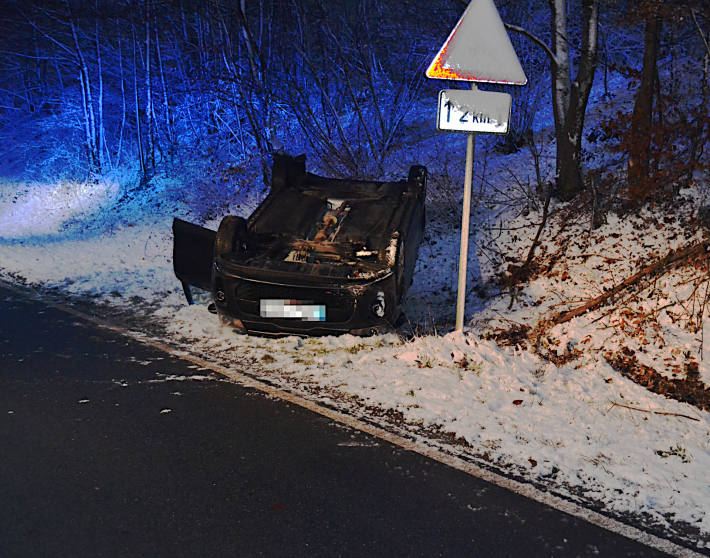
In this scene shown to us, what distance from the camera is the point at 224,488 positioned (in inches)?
131

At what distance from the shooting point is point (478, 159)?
41.4 ft

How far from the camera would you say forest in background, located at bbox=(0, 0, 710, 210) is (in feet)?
26.2

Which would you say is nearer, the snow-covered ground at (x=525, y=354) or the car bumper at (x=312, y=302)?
the snow-covered ground at (x=525, y=354)

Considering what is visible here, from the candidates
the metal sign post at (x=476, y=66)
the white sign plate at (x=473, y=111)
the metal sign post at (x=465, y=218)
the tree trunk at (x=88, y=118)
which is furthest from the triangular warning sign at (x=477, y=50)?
the tree trunk at (x=88, y=118)

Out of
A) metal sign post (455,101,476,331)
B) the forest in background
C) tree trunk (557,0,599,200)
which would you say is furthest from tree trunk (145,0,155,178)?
metal sign post (455,101,476,331)

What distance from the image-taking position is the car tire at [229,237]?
5.97 m

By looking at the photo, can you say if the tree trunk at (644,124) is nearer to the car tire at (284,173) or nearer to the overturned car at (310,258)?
the overturned car at (310,258)

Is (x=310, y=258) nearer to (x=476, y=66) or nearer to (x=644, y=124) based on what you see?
(x=476, y=66)

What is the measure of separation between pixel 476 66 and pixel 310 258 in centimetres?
253

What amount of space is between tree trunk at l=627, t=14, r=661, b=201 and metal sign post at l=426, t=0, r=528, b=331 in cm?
327

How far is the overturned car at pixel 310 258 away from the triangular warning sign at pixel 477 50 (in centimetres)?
170

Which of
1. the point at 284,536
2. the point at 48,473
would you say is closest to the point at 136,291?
the point at 48,473

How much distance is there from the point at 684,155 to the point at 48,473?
779 centimetres

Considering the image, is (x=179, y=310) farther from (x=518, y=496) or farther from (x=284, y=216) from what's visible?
(x=518, y=496)
